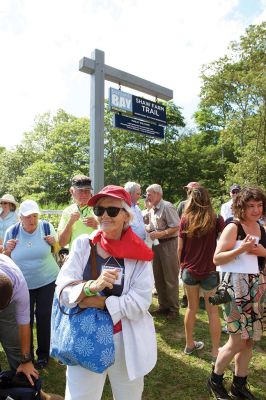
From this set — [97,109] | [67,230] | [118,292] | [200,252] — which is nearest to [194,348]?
[200,252]

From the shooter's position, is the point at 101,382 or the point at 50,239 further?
the point at 50,239

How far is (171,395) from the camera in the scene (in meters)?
3.28

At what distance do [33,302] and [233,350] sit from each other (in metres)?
2.08

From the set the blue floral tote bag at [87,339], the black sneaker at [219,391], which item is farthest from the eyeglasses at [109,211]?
the black sneaker at [219,391]

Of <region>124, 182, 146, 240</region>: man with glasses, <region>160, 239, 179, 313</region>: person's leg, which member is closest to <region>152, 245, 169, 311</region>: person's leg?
<region>160, 239, 179, 313</region>: person's leg

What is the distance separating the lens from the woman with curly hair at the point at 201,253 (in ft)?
12.2

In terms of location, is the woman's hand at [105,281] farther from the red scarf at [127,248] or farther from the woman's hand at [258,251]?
the woman's hand at [258,251]

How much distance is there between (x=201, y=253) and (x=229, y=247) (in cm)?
93

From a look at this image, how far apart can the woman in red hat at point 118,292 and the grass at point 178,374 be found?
4.94 ft

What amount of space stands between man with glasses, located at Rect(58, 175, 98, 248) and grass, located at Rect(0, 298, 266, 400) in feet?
4.55

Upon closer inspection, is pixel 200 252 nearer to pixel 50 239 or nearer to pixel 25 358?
pixel 50 239

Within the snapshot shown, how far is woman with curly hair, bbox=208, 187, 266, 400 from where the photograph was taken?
2840 millimetres

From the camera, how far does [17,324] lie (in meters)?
2.57

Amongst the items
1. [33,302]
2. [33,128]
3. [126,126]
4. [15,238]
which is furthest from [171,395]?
[33,128]
